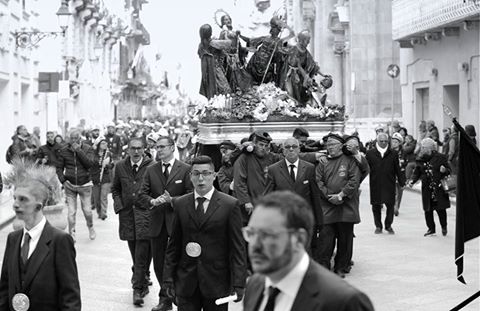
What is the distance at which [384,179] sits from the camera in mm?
17688

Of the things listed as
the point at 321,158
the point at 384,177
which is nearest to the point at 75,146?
the point at 384,177

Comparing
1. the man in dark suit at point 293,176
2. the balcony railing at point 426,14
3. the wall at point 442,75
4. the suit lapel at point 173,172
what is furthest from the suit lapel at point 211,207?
the wall at point 442,75

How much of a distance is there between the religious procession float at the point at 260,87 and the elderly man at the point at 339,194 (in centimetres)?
524

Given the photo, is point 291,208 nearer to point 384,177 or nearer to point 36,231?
point 36,231

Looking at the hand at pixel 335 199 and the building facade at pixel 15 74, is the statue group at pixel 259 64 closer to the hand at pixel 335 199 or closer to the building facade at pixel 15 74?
the hand at pixel 335 199

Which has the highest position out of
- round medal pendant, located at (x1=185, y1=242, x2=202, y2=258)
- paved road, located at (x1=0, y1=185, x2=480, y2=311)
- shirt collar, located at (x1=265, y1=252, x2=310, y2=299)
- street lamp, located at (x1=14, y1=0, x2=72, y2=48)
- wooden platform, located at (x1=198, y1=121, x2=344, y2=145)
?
street lamp, located at (x1=14, y1=0, x2=72, y2=48)

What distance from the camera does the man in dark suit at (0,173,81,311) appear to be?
19.9 feet

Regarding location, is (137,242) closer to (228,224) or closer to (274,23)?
(228,224)

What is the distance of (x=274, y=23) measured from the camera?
19.6 meters

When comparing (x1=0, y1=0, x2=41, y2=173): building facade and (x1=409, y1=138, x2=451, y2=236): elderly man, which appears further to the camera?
(x1=0, y1=0, x2=41, y2=173): building facade

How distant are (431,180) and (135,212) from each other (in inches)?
274

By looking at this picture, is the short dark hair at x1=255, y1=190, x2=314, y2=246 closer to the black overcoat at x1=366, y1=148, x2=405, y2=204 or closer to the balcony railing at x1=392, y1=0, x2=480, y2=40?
the black overcoat at x1=366, y1=148, x2=405, y2=204

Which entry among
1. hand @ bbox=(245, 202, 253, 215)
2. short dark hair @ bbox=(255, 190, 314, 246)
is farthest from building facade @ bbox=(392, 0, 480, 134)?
short dark hair @ bbox=(255, 190, 314, 246)

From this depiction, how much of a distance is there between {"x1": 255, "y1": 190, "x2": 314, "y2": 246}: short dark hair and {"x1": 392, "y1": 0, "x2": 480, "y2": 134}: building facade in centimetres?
2280
